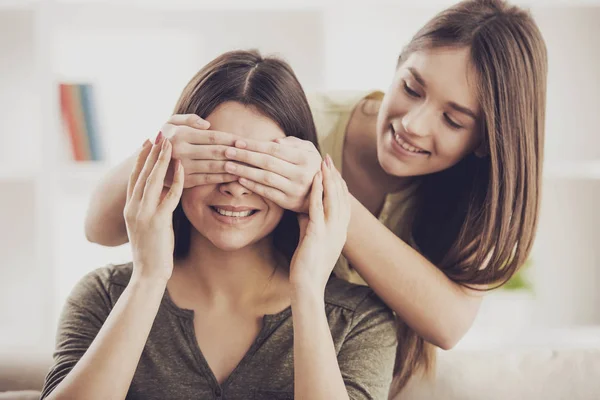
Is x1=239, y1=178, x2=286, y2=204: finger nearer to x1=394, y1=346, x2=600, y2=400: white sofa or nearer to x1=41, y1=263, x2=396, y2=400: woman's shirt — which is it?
x1=41, y1=263, x2=396, y2=400: woman's shirt

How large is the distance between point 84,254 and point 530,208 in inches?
77.2

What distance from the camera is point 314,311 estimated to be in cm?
121

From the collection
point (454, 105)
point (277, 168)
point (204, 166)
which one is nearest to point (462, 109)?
point (454, 105)

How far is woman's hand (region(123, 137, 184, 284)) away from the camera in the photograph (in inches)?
46.9

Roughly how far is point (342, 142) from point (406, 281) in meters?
0.47

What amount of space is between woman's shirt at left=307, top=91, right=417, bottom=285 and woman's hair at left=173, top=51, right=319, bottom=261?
1.16 ft

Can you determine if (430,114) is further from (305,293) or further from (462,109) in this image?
(305,293)

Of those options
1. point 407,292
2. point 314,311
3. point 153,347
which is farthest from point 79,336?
point 407,292

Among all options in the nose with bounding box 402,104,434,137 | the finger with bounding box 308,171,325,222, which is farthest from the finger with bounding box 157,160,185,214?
the nose with bounding box 402,104,434,137

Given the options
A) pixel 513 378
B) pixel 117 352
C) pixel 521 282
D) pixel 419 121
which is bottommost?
pixel 521 282

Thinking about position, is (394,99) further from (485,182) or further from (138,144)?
(138,144)

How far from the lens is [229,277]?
1.42 meters

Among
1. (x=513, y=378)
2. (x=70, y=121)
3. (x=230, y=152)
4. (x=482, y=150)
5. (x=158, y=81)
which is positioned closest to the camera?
(x=230, y=152)

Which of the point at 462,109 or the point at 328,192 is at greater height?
the point at 462,109
